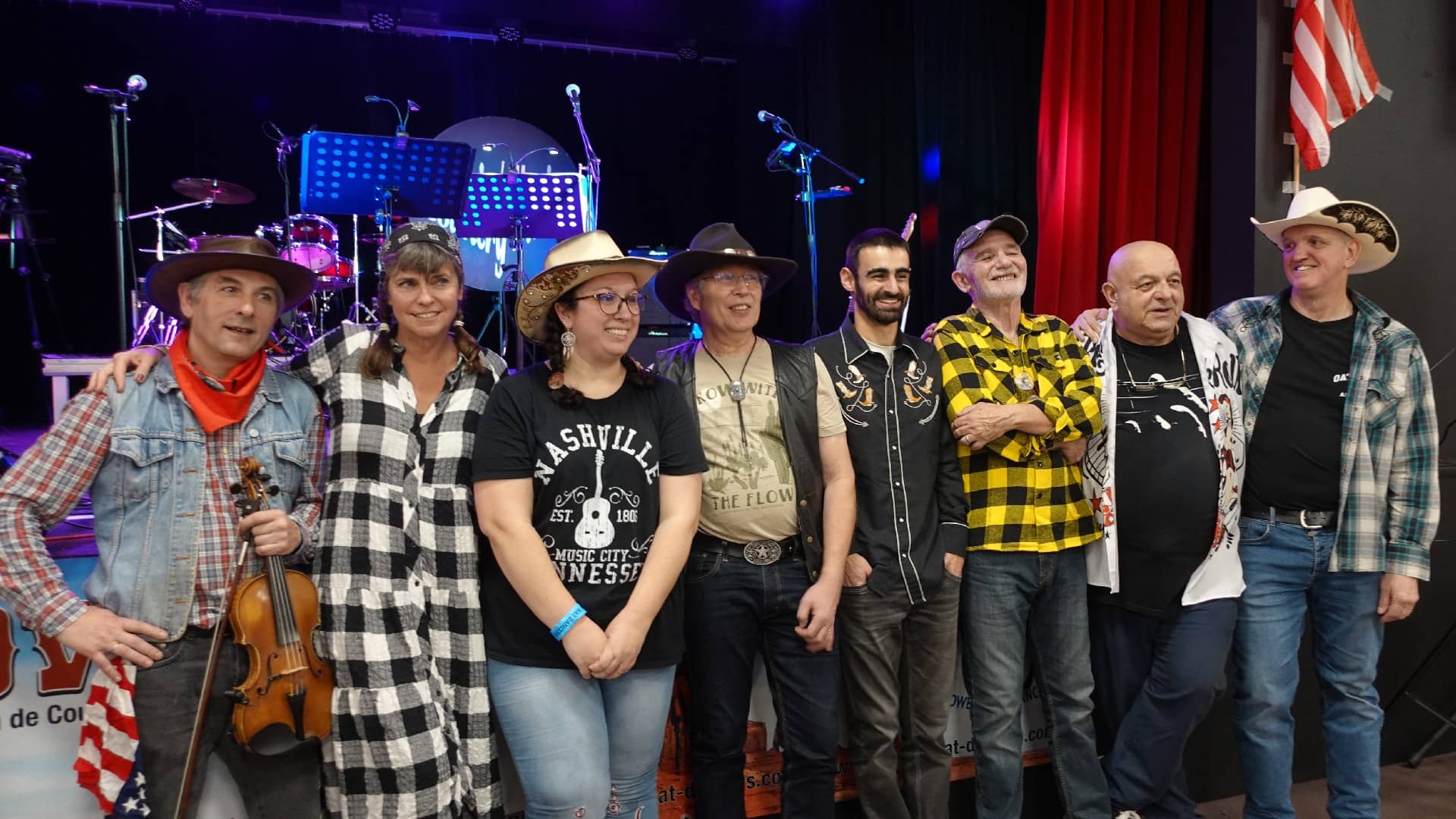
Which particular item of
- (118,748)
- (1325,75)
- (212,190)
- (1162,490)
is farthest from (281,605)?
(212,190)

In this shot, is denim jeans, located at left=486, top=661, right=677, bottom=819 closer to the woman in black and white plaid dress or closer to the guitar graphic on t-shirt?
the woman in black and white plaid dress

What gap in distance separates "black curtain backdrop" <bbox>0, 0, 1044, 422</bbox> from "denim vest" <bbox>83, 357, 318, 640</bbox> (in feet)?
15.5

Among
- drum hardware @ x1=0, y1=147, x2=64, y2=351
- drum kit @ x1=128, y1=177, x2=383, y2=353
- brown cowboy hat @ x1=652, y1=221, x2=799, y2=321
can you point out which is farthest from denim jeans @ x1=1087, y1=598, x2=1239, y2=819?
drum hardware @ x1=0, y1=147, x2=64, y2=351

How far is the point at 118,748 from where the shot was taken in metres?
2.03

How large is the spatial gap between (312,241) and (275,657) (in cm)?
539

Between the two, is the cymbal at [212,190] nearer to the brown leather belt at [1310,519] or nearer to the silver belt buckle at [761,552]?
the silver belt buckle at [761,552]

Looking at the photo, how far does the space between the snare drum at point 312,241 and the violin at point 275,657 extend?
16.2 feet

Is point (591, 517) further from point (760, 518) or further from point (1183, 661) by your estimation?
point (1183, 661)

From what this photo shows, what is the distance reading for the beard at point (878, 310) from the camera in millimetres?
2797

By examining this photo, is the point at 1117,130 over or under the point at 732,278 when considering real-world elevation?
over

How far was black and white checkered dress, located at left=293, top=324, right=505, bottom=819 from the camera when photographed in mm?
2086

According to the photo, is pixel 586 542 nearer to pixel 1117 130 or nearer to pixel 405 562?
pixel 405 562

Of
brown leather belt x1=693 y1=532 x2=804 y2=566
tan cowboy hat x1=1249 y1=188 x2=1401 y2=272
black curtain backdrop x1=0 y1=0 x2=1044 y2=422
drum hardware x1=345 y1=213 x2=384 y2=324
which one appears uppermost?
black curtain backdrop x1=0 y1=0 x2=1044 y2=422

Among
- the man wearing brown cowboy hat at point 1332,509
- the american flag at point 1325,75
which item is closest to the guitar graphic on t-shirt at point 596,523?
the man wearing brown cowboy hat at point 1332,509
